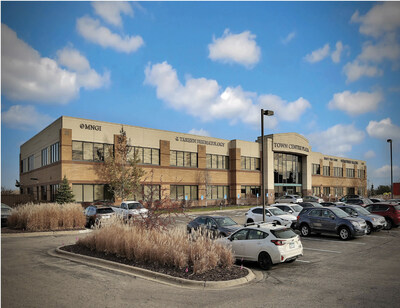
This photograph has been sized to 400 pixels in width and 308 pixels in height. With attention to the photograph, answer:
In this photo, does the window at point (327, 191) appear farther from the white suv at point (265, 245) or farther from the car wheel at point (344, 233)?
the white suv at point (265, 245)

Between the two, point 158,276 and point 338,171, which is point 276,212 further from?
point 338,171

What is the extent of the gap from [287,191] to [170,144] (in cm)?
2646

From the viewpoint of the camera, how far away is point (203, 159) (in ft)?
160

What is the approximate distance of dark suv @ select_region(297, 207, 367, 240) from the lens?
17234mm

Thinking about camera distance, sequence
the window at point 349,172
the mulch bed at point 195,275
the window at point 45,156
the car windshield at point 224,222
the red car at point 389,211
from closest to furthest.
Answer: the mulch bed at point 195,275, the car windshield at point 224,222, the red car at point 389,211, the window at point 45,156, the window at point 349,172

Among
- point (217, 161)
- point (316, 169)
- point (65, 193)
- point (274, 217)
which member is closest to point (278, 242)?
point (274, 217)

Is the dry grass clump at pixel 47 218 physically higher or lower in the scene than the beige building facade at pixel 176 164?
lower

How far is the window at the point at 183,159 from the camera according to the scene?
4538cm

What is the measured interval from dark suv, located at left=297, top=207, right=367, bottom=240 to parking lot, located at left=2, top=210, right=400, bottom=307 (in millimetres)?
3843

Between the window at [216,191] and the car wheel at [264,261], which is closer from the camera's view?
the car wheel at [264,261]

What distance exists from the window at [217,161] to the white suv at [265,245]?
1477 inches

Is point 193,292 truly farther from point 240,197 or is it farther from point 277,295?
point 240,197

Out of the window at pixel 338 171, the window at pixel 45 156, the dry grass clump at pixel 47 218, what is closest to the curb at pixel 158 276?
the dry grass clump at pixel 47 218

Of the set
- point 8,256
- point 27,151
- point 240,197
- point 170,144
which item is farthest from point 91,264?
point 27,151
